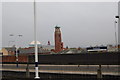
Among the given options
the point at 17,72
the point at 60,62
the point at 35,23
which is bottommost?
the point at 17,72

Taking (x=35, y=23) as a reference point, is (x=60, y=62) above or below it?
below

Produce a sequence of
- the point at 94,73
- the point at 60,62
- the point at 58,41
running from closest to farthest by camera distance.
Result: the point at 60,62 < the point at 94,73 < the point at 58,41

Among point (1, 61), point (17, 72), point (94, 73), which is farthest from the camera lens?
point (1, 61)

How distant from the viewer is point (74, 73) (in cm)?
1811

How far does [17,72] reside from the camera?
22609 mm

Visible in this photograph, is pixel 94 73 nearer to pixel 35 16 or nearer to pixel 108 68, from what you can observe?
pixel 108 68

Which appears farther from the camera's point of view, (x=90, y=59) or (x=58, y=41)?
(x=58, y=41)

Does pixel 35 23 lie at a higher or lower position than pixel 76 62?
higher

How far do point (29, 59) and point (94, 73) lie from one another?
5.41 metres

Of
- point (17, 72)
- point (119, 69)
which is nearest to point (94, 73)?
point (119, 69)

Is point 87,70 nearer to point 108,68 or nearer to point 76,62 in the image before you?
point 108,68

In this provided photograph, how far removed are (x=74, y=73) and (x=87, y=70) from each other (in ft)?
3.80

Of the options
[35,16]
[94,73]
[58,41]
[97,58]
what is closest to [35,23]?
[35,16]

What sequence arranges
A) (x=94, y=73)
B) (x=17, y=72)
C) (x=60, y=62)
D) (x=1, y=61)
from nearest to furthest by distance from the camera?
1. (x=60, y=62)
2. (x=94, y=73)
3. (x=17, y=72)
4. (x=1, y=61)
